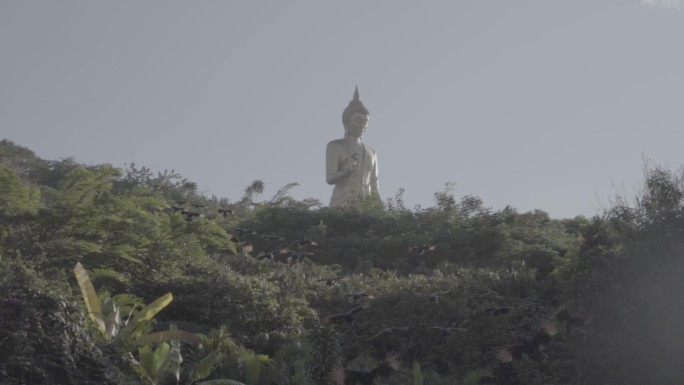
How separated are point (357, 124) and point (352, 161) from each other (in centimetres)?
98

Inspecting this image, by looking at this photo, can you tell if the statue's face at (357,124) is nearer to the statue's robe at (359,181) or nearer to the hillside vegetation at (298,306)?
the statue's robe at (359,181)

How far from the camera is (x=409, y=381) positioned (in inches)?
507

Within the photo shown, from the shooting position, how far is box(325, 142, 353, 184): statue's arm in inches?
1062

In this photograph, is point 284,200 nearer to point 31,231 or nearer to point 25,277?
point 31,231

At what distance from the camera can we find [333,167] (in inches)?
1070

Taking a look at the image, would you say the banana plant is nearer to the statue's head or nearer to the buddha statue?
the buddha statue

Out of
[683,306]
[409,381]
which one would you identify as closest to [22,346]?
[409,381]

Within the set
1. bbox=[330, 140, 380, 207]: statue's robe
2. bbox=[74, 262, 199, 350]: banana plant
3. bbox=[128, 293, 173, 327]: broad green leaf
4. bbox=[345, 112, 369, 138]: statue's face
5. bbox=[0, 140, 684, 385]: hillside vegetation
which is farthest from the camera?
bbox=[345, 112, 369, 138]: statue's face

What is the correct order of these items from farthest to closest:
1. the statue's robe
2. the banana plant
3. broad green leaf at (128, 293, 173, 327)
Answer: the statue's robe, broad green leaf at (128, 293, 173, 327), the banana plant

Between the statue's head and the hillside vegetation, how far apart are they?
343 inches

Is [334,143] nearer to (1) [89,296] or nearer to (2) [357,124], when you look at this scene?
(2) [357,124]

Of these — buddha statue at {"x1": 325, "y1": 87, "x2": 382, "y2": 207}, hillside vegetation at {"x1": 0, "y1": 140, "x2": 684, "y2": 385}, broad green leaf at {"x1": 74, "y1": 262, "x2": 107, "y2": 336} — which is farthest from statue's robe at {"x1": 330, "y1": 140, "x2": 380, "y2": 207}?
broad green leaf at {"x1": 74, "y1": 262, "x2": 107, "y2": 336}

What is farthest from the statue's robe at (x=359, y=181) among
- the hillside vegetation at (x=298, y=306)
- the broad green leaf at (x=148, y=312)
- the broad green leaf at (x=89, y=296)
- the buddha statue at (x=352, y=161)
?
the broad green leaf at (x=89, y=296)

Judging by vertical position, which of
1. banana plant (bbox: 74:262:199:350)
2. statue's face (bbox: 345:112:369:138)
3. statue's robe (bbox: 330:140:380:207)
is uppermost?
statue's face (bbox: 345:112:369:138)
